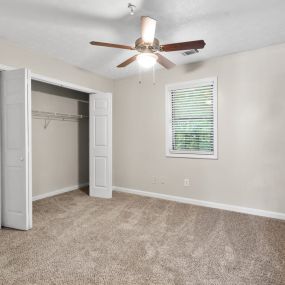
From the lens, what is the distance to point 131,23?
256 cm

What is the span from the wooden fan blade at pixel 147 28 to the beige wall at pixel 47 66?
2.08 meters

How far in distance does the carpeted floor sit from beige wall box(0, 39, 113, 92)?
2.35 metres

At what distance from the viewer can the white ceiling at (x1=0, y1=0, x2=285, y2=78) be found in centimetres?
223

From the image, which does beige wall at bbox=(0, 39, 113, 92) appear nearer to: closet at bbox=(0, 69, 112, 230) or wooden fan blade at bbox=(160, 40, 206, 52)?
closet at bbox=(0, 69, 112, 230)

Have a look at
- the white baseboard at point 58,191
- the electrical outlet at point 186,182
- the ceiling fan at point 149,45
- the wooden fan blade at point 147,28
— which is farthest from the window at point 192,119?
the white baseboard at point 58,191

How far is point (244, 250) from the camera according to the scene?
7.72 feet

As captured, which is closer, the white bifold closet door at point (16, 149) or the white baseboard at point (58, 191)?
the white bifold closet door at point (16, 149)

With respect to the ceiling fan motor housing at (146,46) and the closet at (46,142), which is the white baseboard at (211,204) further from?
the ceiling fan motor housing at (146,46)

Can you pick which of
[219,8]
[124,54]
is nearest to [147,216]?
[124,54]

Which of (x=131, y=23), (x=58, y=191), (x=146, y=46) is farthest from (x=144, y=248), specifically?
(x=58, y=191)

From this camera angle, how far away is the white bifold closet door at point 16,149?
9.23 feet

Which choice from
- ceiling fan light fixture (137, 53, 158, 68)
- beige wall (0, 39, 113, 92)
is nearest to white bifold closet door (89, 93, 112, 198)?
beige wall (0, 39, 113, 92)

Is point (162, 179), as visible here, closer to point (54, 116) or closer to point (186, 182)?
point (186, 182)

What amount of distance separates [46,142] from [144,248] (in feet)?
10.2
